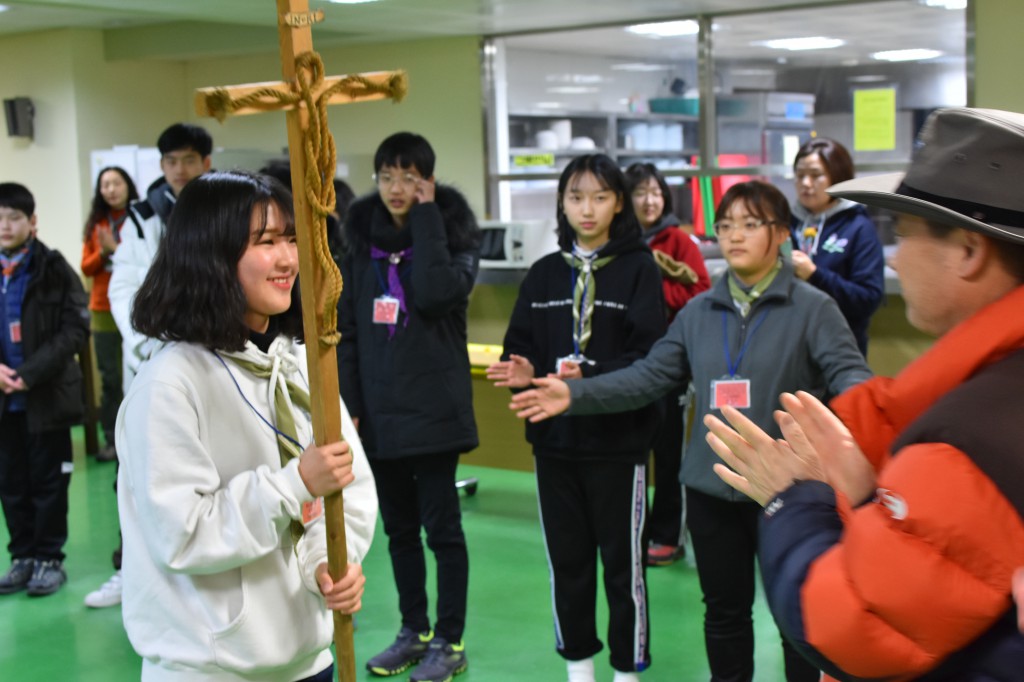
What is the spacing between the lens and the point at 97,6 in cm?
530

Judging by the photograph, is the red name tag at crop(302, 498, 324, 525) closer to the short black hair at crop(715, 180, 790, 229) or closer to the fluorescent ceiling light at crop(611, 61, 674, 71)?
the short black hair at crop(715, 180, 790, 229)

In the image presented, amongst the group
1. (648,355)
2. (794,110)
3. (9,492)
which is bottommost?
(9,492)

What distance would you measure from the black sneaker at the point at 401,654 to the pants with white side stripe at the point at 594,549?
54 cm

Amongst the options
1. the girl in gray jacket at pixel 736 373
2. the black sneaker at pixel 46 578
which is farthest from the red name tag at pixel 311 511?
the black sneaker at pixel 46 578

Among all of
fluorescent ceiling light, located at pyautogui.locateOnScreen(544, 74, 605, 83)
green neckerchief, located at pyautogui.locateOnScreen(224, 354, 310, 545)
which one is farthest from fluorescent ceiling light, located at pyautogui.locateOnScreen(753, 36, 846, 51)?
green neckerchief, located at pyautogui.locateOnScreen(224, 354, 310, 545)

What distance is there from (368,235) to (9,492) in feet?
6.57

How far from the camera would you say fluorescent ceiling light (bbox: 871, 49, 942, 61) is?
220 inches

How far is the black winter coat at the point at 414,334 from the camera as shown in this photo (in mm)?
3215

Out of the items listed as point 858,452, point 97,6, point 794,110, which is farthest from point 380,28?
point 858,452

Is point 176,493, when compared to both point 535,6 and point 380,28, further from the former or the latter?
point 380,28

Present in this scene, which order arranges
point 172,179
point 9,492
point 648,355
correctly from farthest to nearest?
point 9,492 → point 172,179 → point 648,355

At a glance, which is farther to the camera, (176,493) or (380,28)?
(380,28)

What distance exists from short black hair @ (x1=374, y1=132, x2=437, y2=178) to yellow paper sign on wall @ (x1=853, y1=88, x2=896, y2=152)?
3.14 m

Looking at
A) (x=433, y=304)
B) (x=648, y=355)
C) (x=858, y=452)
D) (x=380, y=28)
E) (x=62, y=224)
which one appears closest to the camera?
(x=858, y=452)
